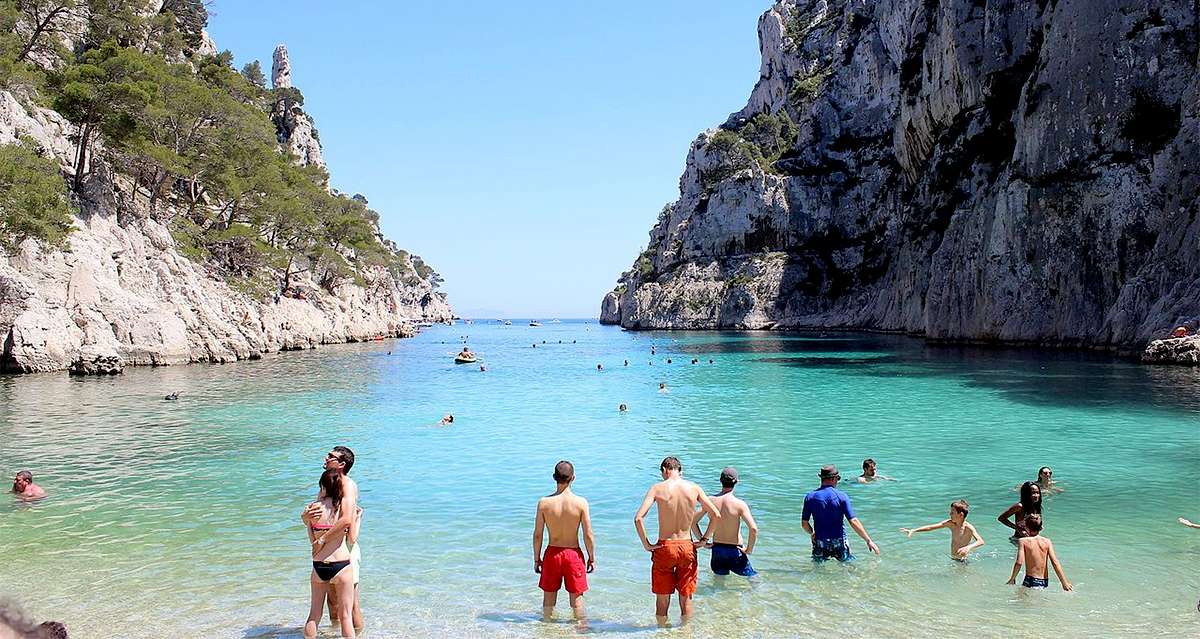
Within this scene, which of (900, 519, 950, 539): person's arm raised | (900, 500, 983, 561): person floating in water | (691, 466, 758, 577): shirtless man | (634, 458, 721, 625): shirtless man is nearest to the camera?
(634, 458, 721, 625): shirtless man

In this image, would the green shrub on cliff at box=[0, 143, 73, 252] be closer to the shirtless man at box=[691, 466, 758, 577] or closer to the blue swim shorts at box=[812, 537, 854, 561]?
the shirtless man at box=[691, 466, 758, 577]

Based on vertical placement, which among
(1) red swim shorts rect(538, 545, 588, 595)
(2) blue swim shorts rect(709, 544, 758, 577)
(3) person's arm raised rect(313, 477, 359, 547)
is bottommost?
(2) blue swim shorts rect(709, 544, 758, 577)

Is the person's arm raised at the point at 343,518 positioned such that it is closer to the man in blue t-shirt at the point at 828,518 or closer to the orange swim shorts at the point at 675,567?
the orange swim shorts at the point at 675,567

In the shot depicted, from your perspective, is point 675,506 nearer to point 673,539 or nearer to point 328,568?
point 673,539

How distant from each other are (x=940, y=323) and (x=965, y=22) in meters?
25.9

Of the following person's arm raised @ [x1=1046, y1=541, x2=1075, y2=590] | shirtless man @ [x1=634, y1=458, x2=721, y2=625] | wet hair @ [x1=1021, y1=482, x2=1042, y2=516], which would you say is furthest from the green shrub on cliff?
person's arm raised @ [x1=1046, y1=541, x2=1075, y2=590]

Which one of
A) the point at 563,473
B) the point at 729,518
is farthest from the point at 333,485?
the point at 729,518

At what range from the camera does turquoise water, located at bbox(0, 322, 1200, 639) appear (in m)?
9.68

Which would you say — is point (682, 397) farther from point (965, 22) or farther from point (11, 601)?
point (965, 22)

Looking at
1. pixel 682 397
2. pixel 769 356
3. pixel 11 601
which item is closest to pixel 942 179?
pixel 769 356

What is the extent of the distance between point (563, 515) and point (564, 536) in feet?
0.87

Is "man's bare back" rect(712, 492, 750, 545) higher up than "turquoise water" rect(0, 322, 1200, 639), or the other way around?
"man's bare back" rect(712, 492, 750, 545)

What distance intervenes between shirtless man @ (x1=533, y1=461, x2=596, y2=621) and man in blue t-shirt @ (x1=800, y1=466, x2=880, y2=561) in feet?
12.0

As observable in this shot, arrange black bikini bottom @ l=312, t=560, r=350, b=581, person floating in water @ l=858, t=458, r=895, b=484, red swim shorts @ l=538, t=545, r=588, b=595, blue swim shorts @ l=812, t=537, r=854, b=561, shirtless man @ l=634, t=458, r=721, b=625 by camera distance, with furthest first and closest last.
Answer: person floating in water @ l=858, t=458, r=895, b=484 < blue swim shorts @ l=812, t=537, r=854, b=561 < red swim shorts @ l=538, t=545, r=588, b=595 < shirtless man @ l=634, t=458, r=721, b=625 < black bikini bottom @ l=312, t=560, r=350, b=581
